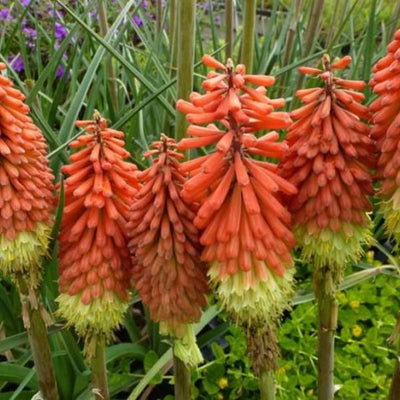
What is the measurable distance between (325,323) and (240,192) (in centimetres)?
Result: 45

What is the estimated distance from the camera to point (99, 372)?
1.48 m

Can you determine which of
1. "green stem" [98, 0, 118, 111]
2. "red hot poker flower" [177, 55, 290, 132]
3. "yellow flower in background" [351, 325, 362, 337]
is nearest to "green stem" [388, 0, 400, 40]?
"green stem" [98, 0, 118, 111]

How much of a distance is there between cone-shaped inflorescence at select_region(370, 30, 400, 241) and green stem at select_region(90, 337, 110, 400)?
656 mm

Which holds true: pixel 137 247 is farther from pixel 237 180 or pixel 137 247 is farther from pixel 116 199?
pixel 237 180

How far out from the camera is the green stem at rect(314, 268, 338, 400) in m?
1.29

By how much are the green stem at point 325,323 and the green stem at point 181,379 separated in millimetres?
300

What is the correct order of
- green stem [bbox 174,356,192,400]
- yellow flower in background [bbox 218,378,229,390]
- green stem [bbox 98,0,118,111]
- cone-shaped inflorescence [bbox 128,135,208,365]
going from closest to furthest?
cone-shaped inflorescence [bbox 128,135,208,365], green stem [bbox 174,356,192,400], yellow flower in background [bbox 218,378,229,390], green stem [bbox 98,0,118,111]

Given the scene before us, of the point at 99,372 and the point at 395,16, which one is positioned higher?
the point at 395,16

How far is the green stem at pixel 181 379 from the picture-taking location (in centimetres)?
140

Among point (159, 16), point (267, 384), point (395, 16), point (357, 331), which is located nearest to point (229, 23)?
point (159, 16)

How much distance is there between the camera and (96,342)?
1347 millimetres

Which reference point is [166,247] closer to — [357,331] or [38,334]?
[38,334]

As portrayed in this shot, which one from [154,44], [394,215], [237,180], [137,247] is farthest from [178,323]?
[154,44]

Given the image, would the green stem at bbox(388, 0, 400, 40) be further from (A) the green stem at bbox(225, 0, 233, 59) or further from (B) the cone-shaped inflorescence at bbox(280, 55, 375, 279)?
(B) the cone-shaped inflorescence at bbox(280, 55, 375, 279)
